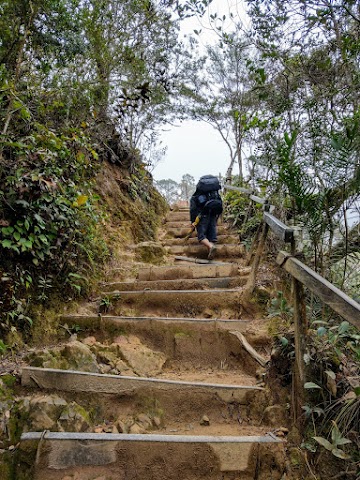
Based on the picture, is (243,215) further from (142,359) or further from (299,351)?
(299,351)

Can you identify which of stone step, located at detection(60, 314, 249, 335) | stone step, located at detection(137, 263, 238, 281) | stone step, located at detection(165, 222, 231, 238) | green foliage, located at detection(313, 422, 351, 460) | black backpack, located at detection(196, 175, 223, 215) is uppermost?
black backpack, located at detection(196, 175, 223, 215)

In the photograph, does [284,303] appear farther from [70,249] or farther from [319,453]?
[70,249]

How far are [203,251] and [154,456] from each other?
12.8ft

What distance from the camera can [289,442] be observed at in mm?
1750

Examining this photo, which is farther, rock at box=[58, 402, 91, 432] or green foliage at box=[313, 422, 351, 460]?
rock at box=[58, 402, 91, 432]

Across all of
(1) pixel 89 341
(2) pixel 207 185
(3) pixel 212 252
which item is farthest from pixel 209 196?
(1) pixel 89 341

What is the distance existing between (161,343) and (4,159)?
2.03 m

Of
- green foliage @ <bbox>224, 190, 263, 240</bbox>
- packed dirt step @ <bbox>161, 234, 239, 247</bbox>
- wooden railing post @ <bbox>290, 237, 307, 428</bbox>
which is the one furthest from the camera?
packed dirt step @ <bbox>161, 234, 239, 247</bbox>

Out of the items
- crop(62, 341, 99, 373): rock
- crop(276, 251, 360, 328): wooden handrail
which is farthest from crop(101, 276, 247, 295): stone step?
crop(276, 251, 360, 328): wooden handrail

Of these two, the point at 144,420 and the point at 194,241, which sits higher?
the point at 194,241

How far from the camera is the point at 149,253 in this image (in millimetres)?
5109

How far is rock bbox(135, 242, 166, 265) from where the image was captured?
5.03 metres

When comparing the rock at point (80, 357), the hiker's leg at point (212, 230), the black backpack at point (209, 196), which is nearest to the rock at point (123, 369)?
the rock at point (80, 357)

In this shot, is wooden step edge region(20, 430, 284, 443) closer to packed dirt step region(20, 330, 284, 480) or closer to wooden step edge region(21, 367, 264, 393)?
packed dirt step region(20, 330, 284, 480)
